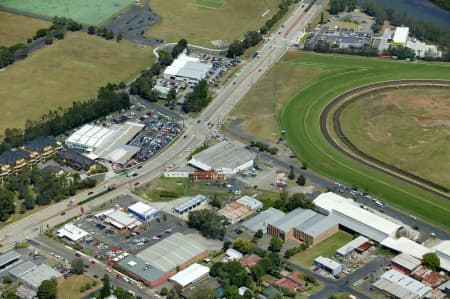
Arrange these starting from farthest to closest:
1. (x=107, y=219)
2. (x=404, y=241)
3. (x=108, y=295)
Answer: (x=107, y=219) < (x=404, y=241) < (x=108, y=295)

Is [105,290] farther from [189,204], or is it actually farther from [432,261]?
[432,261]

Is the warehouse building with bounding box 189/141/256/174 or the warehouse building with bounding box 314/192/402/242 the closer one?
the warehouse building with bounding box 314/192/402/242

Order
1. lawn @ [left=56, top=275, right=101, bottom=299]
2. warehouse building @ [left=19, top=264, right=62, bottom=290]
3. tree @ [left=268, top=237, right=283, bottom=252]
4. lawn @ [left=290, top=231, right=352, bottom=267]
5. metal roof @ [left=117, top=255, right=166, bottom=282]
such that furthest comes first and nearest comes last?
tree @ [left=268, top=237, right=283, bottom=252], lawn @ [left=290, top=231, right=352, bottom=267], metal roof @ [left=117, top=255, right=166, bottom=282], warehouse building @ [left=19, top=264, right=62, bottom=290], lawn @ [left=56, top=275, right=101, bottom=299]

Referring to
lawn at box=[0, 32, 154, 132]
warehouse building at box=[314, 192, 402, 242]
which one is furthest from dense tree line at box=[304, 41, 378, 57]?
warehouse building at box=[314, 192, 402, 242]

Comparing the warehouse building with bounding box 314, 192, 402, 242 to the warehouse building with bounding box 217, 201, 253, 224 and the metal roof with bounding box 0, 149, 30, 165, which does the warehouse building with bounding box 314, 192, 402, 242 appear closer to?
the warehouse building with bounding box 217, 201, 253, 224

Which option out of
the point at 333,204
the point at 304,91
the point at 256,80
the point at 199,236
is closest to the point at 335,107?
the point at 304,91

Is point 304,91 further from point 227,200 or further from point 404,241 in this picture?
point 404,241

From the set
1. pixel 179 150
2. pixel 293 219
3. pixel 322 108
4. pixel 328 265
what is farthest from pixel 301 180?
pixel 322 108
